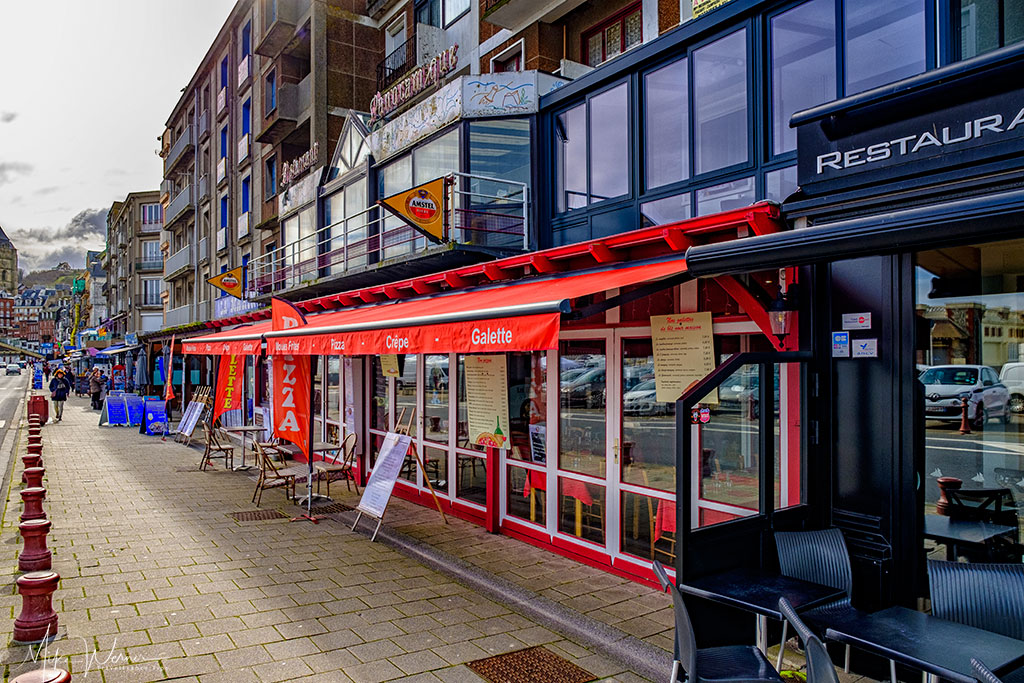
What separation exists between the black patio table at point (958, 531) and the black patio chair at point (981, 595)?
2.84ft

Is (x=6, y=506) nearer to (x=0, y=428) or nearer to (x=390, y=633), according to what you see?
(x=390, y=633)

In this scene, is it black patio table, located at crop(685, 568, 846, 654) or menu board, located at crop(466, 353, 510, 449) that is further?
menu board, located at crop(466, 353, 510, 449)

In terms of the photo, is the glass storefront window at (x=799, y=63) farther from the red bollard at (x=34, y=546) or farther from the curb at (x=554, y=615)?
the red bollard at (x=34, y=546)

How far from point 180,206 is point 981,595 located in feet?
132

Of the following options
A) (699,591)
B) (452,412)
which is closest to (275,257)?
(452,412)

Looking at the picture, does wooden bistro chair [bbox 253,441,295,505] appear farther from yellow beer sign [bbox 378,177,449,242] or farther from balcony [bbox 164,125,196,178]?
balcony [bbox 164,125,196,178]

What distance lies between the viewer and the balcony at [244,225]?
2661 centimetres

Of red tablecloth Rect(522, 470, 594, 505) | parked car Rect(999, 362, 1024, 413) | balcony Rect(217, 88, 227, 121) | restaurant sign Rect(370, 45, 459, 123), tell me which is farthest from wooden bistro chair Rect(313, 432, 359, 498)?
balcony Rect(217, 88, 227, 121)

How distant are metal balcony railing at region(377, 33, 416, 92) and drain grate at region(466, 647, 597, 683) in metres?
14.5

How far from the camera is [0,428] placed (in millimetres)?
23219

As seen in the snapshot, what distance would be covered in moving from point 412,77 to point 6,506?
1079 cm

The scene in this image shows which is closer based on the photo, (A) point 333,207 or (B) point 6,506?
(B) point 6,506

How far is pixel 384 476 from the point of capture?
8.57m

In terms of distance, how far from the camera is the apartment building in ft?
172
